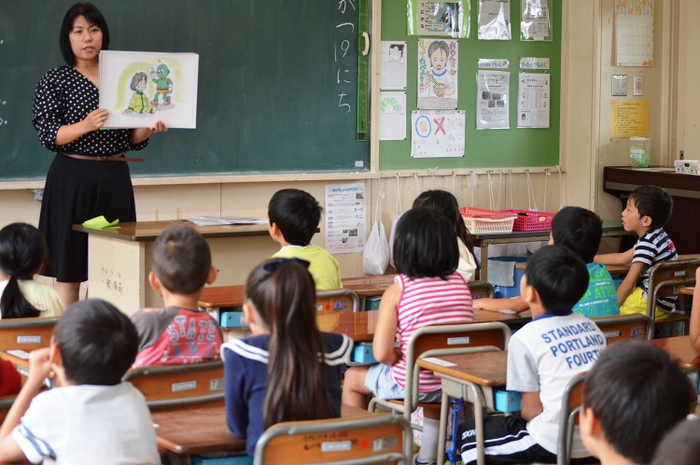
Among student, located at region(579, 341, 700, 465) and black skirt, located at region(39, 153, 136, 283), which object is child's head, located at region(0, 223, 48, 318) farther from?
student, located at region(579, 341, 700, 465)

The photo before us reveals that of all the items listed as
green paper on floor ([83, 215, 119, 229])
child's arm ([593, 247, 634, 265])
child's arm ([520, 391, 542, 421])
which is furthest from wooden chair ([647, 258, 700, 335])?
green paper on floor ([83, 215, 119, 229])

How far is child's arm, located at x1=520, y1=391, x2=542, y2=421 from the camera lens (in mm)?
2557

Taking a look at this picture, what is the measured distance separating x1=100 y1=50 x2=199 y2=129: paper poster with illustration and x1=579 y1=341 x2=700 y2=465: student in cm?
334

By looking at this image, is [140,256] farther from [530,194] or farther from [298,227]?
[530,194]

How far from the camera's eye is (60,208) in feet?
15.1

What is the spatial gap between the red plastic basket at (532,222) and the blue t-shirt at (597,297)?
241 cm

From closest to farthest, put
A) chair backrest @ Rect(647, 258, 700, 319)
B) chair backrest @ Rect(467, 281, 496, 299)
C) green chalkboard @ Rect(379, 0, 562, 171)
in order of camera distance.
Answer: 1. chair backrest @ Rect(467, 281, 496, 299)
2. chair backrest @ Rect(647, 258, 700, 319)
3. green chalkboard @ Rect(379, 0, 562, 171)

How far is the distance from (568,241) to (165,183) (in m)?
2.65

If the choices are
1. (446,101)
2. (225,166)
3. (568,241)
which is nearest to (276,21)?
(225,166)

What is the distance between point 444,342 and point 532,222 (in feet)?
10.7

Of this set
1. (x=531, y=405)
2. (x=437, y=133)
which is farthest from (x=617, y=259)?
(x=531, y=405)

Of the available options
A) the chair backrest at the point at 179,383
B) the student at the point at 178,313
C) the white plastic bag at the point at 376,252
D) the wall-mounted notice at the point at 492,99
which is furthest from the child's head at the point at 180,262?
the wall-mounted notice at the point at 492,99

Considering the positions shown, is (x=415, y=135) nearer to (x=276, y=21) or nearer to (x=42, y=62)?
(x=276, y=21)

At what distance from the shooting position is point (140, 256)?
424 cm
